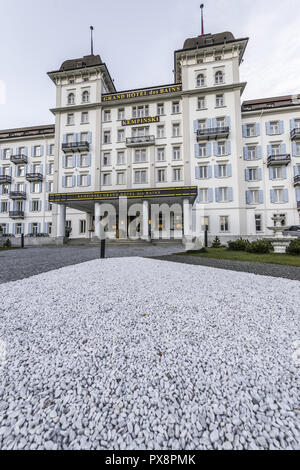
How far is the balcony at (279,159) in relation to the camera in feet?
66.8

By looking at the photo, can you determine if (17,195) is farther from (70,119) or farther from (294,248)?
(294,248)

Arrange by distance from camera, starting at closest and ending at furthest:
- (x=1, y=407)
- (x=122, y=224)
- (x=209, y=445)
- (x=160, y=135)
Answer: (x=209, y=445) → (x=1, y=407) → (x=160, y=135) → (x=122, y=224)

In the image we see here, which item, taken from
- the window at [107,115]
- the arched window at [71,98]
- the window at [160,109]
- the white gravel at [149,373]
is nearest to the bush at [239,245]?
the white gravel at [149,373]

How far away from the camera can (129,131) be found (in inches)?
872

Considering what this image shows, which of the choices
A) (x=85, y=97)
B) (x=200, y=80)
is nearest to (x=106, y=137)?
(x=85, y=97)

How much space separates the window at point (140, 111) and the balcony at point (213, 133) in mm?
6633

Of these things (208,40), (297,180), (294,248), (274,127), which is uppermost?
(208,40)

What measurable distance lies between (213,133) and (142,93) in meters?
9.46

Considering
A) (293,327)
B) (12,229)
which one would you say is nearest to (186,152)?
(293,327)

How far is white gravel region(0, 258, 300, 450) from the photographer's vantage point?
3.22 ft

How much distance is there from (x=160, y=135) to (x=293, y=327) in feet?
75.3

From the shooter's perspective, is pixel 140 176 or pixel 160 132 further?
pixel 140 176

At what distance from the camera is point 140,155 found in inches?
861

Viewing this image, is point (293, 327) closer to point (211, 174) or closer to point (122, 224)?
point (211, 174)
